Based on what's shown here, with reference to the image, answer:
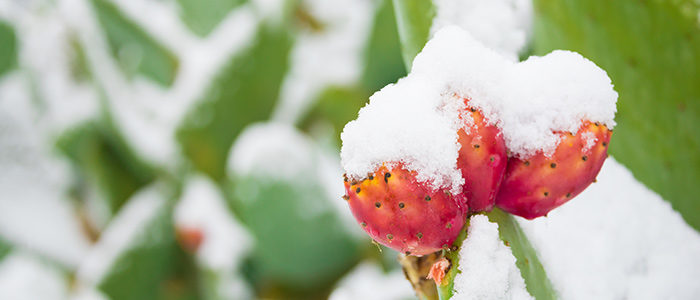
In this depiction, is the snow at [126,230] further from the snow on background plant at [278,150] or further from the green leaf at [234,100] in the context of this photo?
the green leaf at [234,100]

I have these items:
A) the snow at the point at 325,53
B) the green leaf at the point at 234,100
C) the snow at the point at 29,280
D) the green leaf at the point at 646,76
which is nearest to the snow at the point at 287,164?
the green leaf at the point at 234,100

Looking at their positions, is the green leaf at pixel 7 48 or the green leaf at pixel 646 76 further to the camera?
the green leaf at pixel 7 48

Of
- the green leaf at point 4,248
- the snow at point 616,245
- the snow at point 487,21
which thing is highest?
the green leaf at point 4,248

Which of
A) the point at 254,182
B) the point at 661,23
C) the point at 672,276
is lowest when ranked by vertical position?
the point at 672,276

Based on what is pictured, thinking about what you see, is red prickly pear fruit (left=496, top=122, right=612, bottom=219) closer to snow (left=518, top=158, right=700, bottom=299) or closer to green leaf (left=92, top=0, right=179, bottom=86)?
snow (left=518, top=158, right=700, bottom=299)

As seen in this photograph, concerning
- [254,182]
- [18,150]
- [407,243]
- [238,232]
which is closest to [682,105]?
[407,243]

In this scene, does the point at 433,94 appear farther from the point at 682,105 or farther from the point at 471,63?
the point at 682,105

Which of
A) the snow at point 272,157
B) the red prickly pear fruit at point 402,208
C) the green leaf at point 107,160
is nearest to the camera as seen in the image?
the red prickly pear fruit at point 402,208
